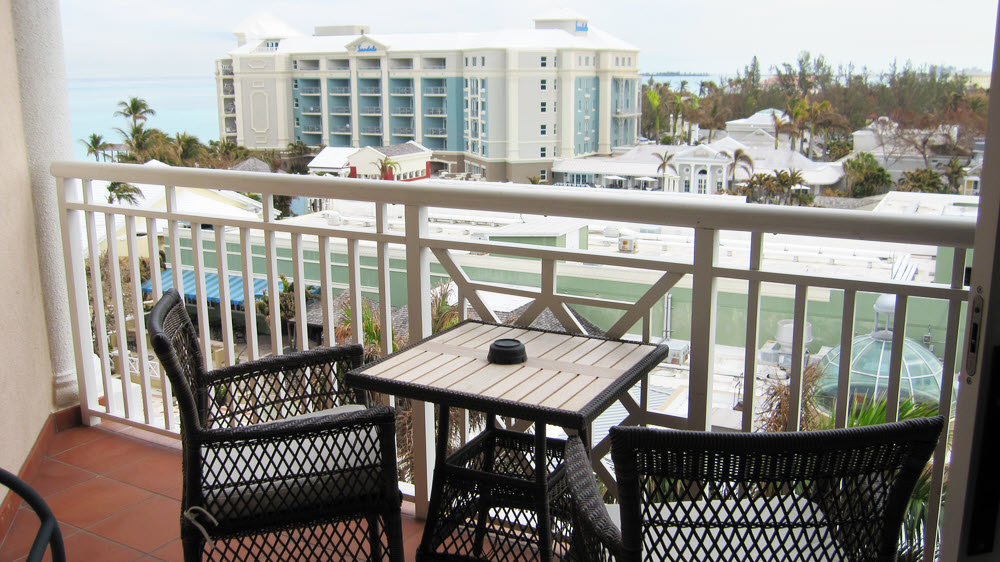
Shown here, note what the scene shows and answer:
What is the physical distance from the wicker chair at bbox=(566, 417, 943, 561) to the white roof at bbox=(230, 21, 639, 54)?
72.1ft

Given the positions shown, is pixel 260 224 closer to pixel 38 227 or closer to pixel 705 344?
pixel 38 227

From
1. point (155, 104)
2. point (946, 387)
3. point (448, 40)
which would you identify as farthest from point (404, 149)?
point (946, 387)

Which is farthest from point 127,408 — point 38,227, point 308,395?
point 308,395

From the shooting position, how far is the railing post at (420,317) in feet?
7.66

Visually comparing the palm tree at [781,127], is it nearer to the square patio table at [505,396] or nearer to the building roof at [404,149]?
the building roof at [404,149]

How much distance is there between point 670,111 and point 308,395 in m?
25.4

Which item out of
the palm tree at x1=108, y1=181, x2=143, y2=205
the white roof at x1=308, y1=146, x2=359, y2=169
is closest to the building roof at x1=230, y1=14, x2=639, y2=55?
the white roof at x1=308, y1=146, x2=359, y2=169

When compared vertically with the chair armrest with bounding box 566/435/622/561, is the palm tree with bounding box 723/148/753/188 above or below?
below

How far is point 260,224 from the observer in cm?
262

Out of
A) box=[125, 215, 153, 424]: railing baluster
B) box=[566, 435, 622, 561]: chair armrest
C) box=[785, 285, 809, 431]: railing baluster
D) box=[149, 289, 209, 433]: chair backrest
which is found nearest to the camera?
box=[566, 435, 622, 561]: chair armrest

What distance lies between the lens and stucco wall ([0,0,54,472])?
2736 millimetres

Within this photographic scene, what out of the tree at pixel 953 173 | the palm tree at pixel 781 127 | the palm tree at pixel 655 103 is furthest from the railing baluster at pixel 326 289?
the palm tree at pixel 655 103

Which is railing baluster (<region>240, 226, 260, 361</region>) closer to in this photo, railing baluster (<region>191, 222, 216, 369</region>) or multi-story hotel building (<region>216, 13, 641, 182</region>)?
railing baluster (<region>191, 222, 216, 369</region>)

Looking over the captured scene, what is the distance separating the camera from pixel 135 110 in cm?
3027
